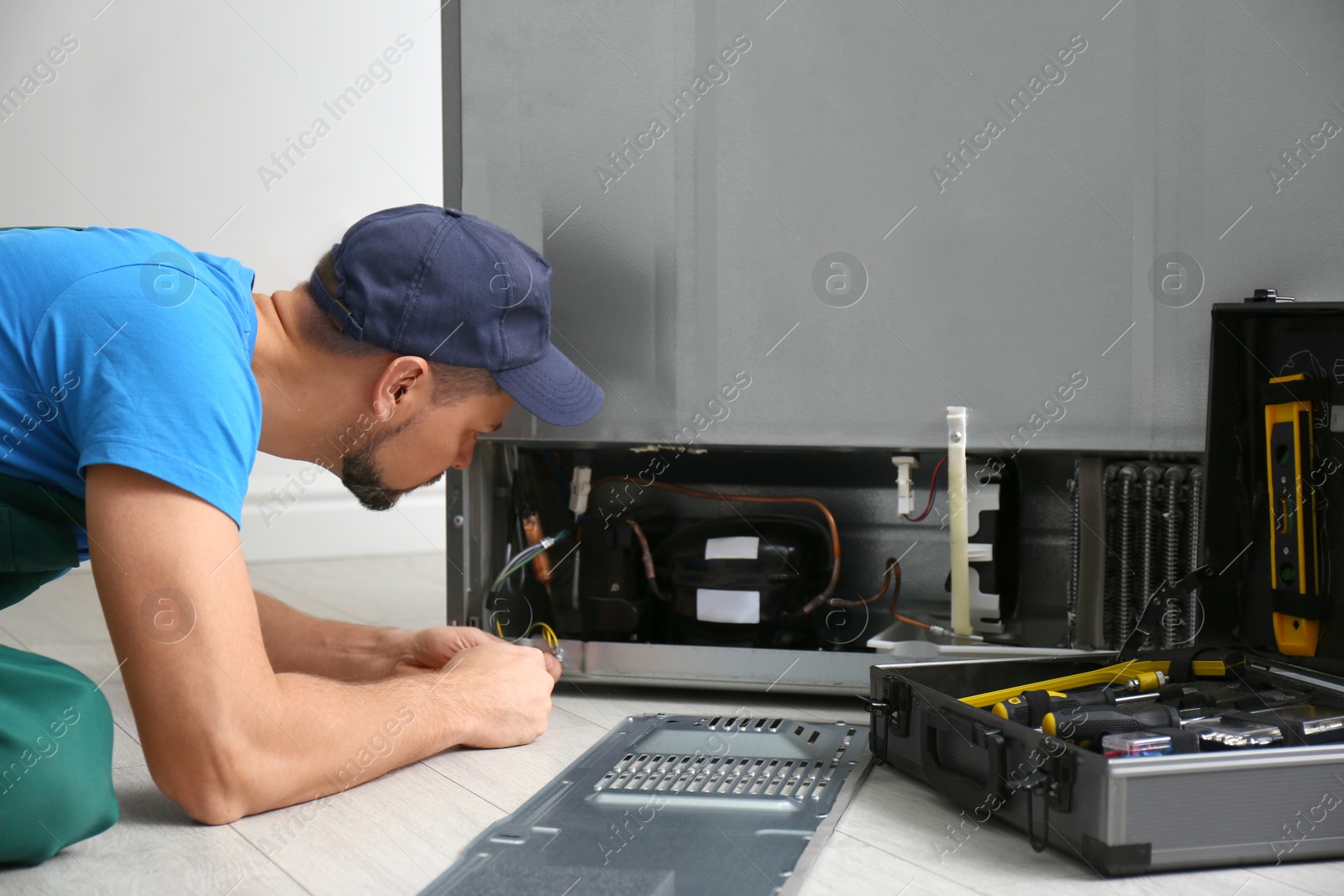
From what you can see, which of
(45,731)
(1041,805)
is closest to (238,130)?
(45,731)

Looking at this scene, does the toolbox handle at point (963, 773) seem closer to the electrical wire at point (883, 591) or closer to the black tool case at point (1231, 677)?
the black tool case at point (1231, 677)

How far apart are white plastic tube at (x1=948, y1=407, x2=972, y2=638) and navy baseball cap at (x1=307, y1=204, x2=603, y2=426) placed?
559mm

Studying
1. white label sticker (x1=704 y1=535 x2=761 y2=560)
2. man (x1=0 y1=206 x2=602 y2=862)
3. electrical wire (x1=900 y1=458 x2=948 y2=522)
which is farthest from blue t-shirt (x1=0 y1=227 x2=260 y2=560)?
electrical wire (x1=900 y1=458 x2=948 y2=522)

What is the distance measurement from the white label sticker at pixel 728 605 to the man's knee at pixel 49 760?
79 centimetres

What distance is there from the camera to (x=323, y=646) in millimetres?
1512

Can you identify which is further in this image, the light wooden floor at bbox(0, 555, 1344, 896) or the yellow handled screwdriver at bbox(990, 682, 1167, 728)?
the yellow handled screwdriver at bbox(990, 682, 1167, 728)

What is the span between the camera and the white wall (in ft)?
9.55

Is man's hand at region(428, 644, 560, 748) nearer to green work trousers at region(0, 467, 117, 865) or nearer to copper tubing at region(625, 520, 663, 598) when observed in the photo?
copper tubing at region(625, 520, 663, 598)

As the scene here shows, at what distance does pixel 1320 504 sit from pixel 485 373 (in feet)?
3.18

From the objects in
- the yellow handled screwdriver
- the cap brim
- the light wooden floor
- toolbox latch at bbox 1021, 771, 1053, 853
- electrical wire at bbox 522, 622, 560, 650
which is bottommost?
the light wooden floor

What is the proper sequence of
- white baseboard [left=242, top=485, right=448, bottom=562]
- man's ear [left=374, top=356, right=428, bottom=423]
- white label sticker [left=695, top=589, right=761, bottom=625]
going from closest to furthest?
1. man's ear [left=374, top=356, right=428, bottom=423]
2. white label sticker [left=695, top=589, right=761, bottom=625]
3. white baseboard [left=242, top=485, right=448, bottom=562]

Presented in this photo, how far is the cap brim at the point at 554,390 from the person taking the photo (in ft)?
4.16

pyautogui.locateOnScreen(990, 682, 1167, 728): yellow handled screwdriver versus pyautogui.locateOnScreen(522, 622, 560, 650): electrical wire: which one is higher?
pyautogui.locateOnScreen(990, 682, 1167, 728): yellow handled screwdriver

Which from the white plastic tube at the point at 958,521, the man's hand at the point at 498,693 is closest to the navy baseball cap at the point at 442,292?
the man's hand at the point at 498,693
